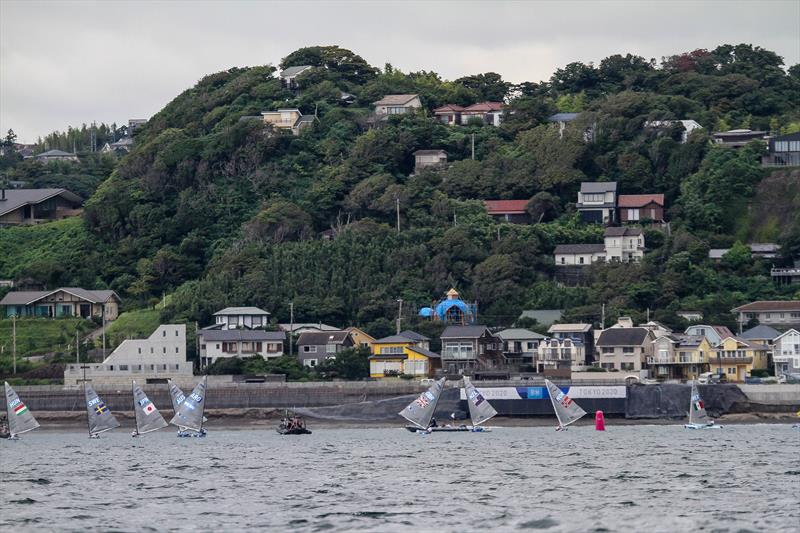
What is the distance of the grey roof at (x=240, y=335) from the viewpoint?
3014 inches

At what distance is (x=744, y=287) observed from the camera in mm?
82750

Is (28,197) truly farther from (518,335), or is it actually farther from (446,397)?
(446,397)

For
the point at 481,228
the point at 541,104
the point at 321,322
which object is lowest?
the point at 321,322

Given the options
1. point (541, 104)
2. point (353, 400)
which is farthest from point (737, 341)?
point (541, 104)

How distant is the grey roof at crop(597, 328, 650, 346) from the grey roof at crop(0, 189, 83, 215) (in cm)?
4889

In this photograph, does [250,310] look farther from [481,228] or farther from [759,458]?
[759,458]

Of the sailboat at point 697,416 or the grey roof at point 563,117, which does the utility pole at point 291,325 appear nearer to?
the sailboat at point 697,416

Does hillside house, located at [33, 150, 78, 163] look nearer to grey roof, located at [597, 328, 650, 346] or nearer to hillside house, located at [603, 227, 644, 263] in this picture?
hillside house, located at [603, 227, 644, 263]

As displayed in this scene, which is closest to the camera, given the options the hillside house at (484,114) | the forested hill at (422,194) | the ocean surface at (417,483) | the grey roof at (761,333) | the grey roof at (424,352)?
the ocean surface at (417,483)

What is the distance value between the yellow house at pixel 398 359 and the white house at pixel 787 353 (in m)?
16.6

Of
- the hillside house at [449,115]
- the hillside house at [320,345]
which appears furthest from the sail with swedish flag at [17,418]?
the hillside house at [449,115]

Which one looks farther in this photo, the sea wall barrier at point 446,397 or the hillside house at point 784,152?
the hillside house at point 784,152

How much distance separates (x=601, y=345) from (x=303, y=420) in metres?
15.9

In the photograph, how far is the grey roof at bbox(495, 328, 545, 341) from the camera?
2985 inches
